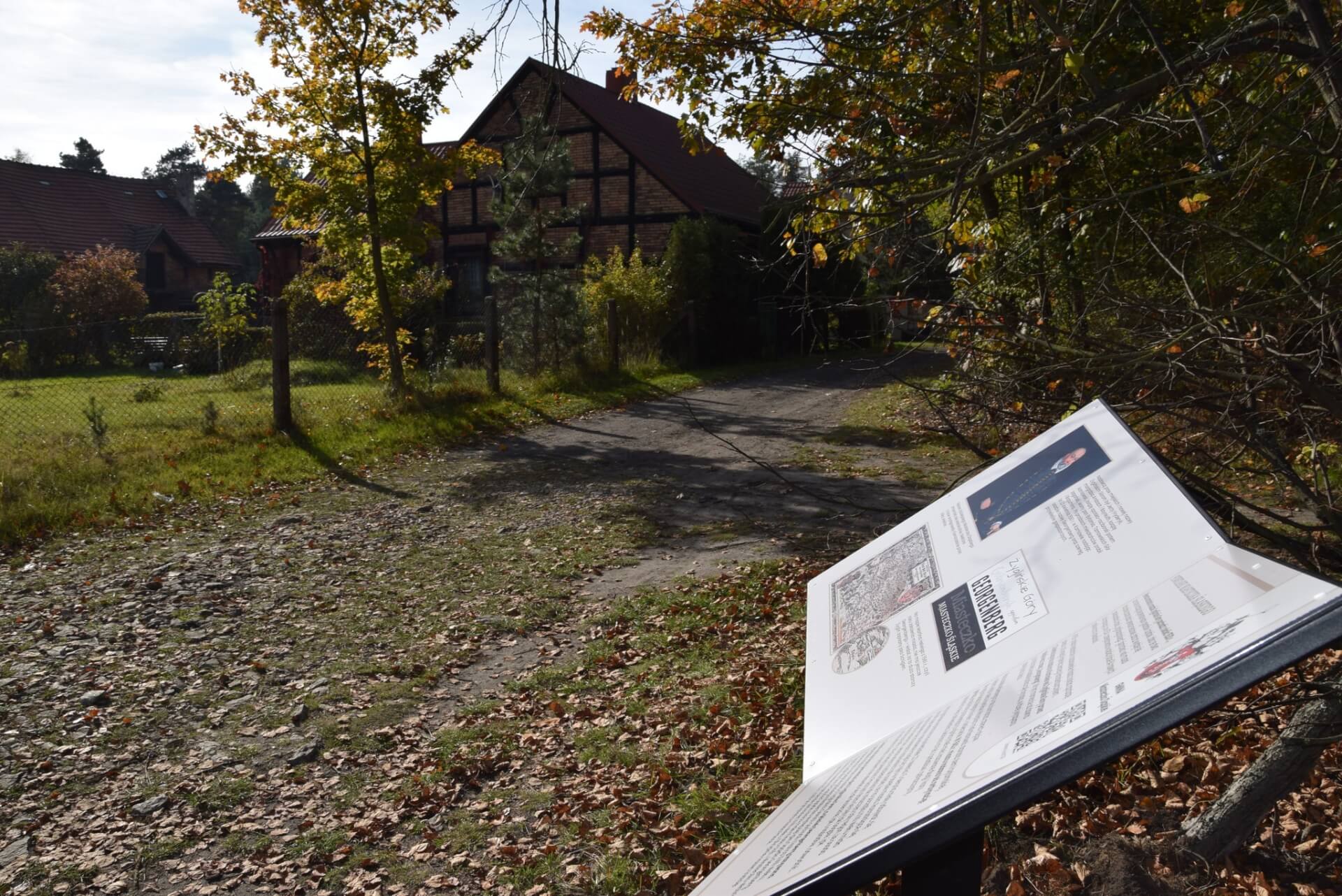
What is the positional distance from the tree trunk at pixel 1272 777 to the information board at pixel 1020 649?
1.07 m

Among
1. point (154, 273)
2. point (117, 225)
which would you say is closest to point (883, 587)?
point (154, 273)

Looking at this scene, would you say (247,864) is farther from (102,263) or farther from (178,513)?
(102,263)

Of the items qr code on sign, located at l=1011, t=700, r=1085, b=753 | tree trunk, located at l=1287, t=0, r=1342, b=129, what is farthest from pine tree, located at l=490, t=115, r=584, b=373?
qr code on sign, located at l=1011, t=700, r=1085, b=753

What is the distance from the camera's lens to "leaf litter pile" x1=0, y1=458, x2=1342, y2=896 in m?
3.62

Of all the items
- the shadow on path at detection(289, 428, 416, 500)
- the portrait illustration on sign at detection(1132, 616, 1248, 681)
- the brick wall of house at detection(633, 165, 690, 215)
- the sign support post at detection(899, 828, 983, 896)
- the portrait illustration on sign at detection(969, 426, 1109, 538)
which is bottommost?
the shadow on path at detection(289, 428, 416, 500)

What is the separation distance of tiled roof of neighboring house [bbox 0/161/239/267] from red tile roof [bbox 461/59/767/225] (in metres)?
21.2

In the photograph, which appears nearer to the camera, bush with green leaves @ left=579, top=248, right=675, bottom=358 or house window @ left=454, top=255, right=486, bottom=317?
bush with green leaves @ left=579, top=248, right=675, bottom=358

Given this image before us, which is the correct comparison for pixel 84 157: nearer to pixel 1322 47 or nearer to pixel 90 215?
pixel 90 215

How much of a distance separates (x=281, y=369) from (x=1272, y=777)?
38.5 feet

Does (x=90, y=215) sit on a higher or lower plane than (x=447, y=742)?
higher

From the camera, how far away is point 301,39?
13578 mm

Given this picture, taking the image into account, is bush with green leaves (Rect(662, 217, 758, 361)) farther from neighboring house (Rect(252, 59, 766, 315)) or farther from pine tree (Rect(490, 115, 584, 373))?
pine tree (Rect(490, 115, 584, 373))

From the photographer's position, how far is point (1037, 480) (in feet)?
8.26

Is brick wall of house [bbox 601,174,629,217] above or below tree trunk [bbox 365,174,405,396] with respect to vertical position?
above
